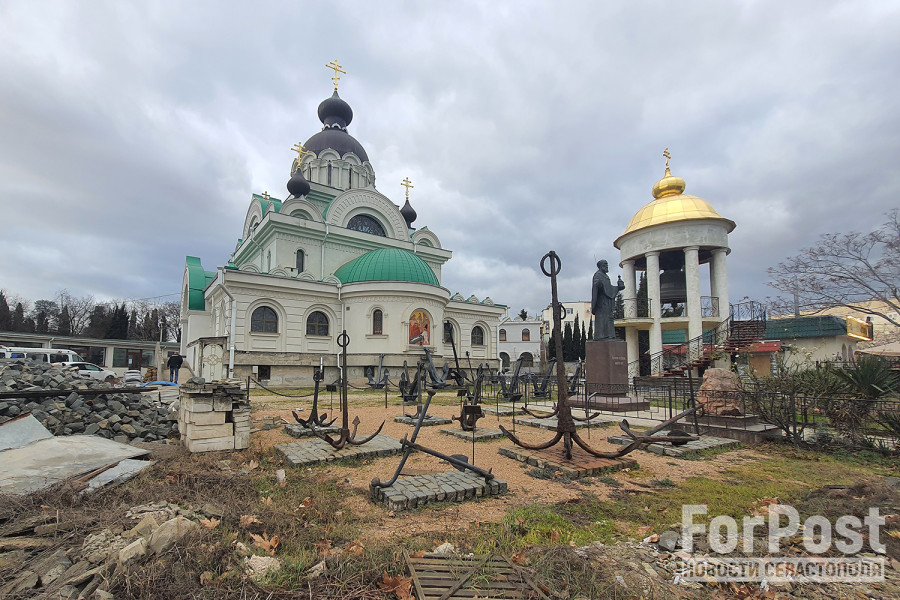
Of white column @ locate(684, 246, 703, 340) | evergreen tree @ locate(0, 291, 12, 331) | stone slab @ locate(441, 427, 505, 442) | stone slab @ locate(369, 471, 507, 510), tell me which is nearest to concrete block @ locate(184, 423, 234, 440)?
stone slab @ locate(369, 471, 507, 510)

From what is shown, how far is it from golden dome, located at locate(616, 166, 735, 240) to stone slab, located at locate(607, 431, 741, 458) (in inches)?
656

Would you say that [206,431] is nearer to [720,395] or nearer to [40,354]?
[720,395]

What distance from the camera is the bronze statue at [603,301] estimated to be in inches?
543

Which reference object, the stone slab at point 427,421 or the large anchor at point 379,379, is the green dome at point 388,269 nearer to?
the large anchor at point 379,379

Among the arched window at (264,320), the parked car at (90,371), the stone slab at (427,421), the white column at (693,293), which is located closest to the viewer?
the stone slab at (427,421)

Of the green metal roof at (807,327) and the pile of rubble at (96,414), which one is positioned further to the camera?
the green metal roof at (807,327)

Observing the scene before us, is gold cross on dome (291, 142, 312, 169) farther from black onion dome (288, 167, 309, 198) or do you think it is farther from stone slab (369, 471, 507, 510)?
stone slab (369, 471, 507, 510)

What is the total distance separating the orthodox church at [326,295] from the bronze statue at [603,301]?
11296mm

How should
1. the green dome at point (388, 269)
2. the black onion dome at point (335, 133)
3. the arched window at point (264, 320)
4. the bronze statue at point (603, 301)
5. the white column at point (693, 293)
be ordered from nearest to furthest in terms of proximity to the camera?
1. the bronze statue at point (603, 301)
2. the white column at point (693, 293)
3. the arched window at point (264, 320)
4. the green dome at point (388, 269)
5. the black onion dome at point (335, 133)

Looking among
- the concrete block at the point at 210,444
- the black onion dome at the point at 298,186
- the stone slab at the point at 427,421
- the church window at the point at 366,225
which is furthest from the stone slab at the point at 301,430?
the black onion dome at the point at 298,186

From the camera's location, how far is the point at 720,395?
28.6 feet

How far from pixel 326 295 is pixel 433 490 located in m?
20.8

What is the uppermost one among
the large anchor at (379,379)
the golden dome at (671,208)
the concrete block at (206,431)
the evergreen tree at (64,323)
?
the golden dome at (671,208)

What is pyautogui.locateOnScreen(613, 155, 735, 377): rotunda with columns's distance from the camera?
21.3 metres
